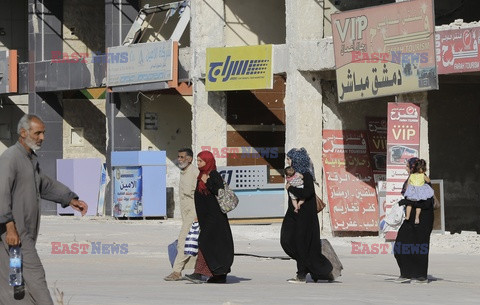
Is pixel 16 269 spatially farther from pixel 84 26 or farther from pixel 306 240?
pixel 84 26

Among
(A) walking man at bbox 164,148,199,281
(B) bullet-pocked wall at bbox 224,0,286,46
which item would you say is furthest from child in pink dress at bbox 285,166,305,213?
(B) bullet-pocked wall at bbox 224,0,286,46

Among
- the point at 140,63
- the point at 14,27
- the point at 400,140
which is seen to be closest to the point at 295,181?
the point at 400,140

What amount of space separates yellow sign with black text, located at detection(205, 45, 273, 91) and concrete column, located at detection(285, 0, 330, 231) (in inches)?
48.5

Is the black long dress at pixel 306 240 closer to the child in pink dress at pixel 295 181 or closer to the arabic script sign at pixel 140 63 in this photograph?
the child in pink dress at pixel 295 181

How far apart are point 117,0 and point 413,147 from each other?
14243 millimetres

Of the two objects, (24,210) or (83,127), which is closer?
(24,210)

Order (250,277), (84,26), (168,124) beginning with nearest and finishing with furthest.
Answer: (250,277), (168,124), (84,26)

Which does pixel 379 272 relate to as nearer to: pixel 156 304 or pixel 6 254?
pixel 156 304

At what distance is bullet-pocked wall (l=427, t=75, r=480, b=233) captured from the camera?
34188mm

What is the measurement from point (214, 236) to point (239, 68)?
1578cm

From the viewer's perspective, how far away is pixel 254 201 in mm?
31969

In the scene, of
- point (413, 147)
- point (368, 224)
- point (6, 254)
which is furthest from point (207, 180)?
point (368, 224)

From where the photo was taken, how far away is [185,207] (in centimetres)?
1650

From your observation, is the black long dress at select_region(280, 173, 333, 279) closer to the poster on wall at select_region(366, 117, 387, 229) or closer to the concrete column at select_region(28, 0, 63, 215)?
the poster on wall at select_region(366, 117, 387, 229)
